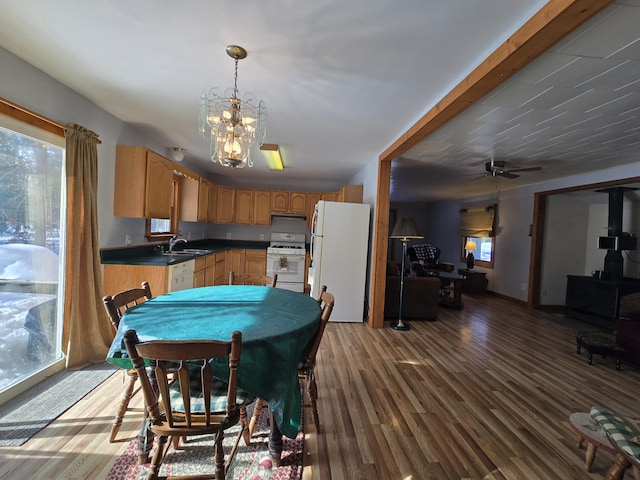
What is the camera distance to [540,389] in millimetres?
2609

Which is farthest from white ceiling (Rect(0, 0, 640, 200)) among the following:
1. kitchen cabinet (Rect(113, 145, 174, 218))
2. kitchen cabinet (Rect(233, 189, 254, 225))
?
kitchen cabinet (Rect(233, 189, 254, 225))

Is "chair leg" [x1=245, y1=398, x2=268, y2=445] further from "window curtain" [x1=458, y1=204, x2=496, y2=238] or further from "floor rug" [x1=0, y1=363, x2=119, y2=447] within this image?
"window curtain" [x1=458, y1=204, x2=496, y2=238]

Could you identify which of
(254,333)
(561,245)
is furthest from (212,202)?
(561,245)

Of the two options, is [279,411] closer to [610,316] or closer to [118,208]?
[118,208]

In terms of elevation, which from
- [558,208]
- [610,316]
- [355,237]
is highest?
[558,208]

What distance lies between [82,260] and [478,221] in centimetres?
753

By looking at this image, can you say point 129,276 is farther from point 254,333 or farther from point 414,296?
point 414,296

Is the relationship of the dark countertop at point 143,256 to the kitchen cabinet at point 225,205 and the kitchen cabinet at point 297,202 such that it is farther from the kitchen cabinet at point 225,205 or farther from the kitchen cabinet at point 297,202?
the kitchen cabinet at point 297,202

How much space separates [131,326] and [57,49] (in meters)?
1.90

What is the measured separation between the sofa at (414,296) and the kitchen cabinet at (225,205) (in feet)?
12.0

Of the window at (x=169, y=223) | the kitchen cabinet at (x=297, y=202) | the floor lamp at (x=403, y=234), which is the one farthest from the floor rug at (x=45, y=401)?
the kitchen cabinet at (x=297, y=202)

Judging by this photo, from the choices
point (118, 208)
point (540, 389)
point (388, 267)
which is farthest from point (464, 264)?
point (118, 208)

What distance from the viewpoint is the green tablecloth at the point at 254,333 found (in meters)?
1.40

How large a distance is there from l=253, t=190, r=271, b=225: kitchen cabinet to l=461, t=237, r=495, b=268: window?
202 inches
